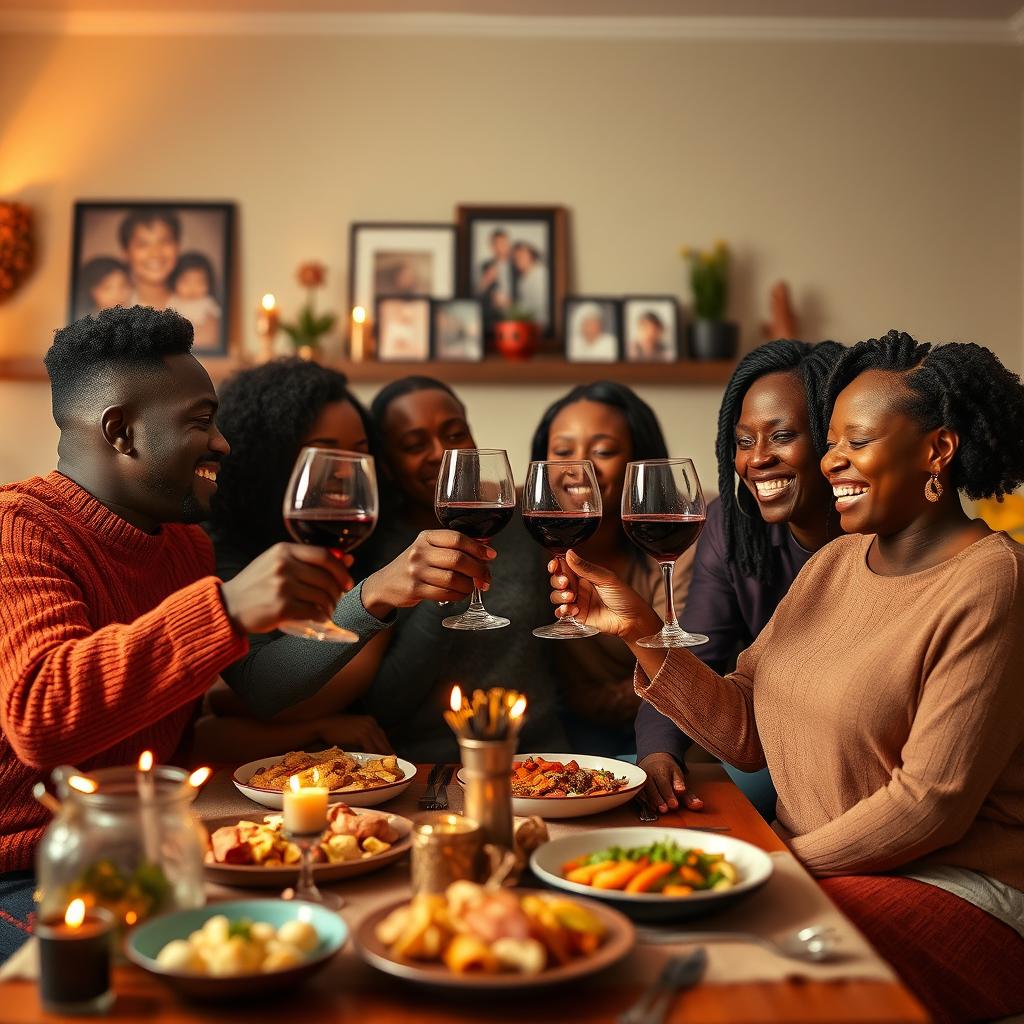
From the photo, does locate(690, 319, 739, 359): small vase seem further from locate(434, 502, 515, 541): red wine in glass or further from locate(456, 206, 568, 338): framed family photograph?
locate(434, 502, 515, 541): red wine in glass

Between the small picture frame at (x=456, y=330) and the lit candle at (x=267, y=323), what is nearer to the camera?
the lit candle at (x=267, y=323)

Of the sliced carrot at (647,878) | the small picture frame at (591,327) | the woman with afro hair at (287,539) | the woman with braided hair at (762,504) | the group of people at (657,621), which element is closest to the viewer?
the sliced carrot at (647,878)

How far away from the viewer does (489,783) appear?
1196 millimetres

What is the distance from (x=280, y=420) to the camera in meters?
2.45

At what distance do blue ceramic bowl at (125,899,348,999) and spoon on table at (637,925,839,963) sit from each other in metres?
0.31

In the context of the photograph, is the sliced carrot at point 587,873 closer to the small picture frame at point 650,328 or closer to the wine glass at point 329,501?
the wine glass at point 329,501

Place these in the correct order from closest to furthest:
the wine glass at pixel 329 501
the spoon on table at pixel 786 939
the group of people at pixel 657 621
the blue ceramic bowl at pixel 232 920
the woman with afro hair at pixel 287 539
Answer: the blue ceramic bowl at pixel 232 920 < the spoon on table at pixel 786 939 < the wine glass at pixel 329 501 < the group of people at pixel 657 621 < the woman with afro hair at pixel 287 539

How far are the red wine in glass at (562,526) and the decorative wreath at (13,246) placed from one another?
391 centimetres

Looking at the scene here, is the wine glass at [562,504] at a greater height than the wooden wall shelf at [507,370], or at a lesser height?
lesser

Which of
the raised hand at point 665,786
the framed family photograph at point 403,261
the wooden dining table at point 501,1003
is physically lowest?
the wooden dining table at point 501,1003

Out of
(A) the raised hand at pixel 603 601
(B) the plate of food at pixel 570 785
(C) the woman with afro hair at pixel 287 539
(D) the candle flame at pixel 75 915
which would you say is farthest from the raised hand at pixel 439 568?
(D) the candle flame at pixel 75 915

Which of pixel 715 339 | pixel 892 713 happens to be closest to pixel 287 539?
pixel 892 713

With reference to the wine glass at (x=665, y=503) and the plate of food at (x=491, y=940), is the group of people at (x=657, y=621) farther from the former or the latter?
the plate of food at (x=491, y=940)

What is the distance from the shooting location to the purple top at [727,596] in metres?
2.30
